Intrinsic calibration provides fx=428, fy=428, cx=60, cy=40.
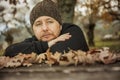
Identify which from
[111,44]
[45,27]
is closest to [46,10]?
[45,27]

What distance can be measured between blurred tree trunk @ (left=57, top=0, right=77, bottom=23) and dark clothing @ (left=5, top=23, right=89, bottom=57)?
0.06 metres

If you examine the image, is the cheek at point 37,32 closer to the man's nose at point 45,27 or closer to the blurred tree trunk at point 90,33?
the man's nose at point 45,27

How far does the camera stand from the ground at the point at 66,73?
8.18 ft

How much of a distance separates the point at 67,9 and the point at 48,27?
209 mm

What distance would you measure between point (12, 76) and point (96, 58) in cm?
53

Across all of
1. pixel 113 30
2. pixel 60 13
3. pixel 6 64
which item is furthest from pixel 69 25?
pixel 6 64

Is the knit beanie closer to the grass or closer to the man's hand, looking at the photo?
the man's hand

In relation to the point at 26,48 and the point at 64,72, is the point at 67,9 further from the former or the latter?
the point at 64,72

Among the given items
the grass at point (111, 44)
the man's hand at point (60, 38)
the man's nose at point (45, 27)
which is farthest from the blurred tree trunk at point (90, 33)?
the man's nose at point (45, 27)

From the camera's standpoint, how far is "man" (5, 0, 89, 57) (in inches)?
114

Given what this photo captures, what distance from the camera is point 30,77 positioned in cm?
259

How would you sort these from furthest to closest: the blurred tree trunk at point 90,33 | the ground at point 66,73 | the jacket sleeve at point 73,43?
1. the blurred tree trunk at point 90,33
2. the jacket sleeve at point 73,43
3. the ground at point 66,73

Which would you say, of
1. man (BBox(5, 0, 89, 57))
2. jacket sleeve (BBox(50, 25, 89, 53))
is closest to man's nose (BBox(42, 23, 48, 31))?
man (BBox(5, 0, 89, 57))

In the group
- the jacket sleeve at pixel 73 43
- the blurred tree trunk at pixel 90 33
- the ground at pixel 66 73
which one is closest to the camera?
the ground at pixel 66 73
